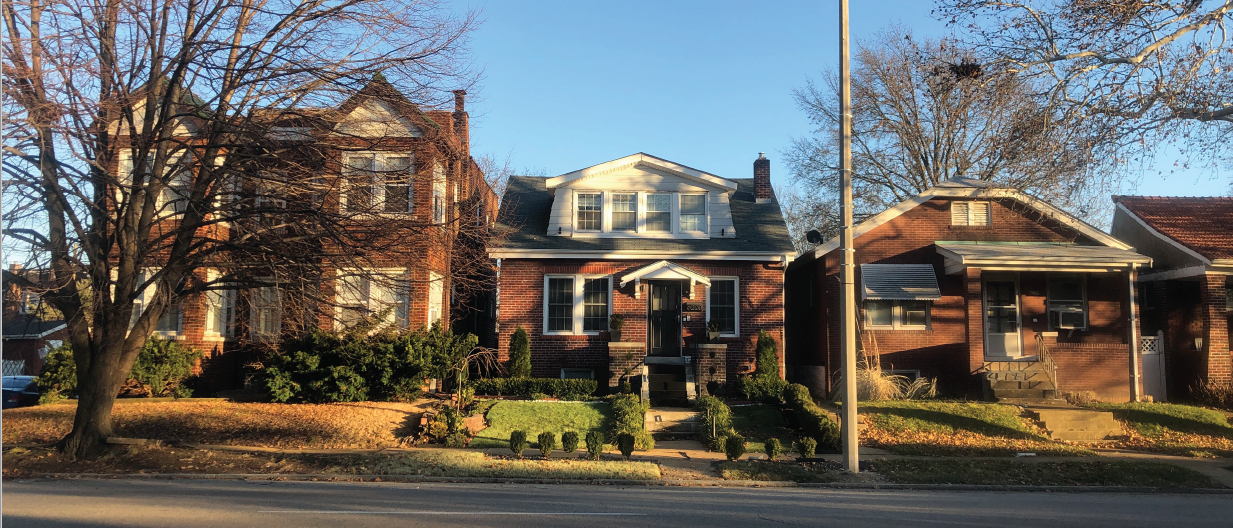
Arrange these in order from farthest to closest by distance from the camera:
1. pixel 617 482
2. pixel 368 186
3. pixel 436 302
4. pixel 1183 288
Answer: pixel 1183 288 → pixel 436 302 → pixel 368 186 → pixel 617 482

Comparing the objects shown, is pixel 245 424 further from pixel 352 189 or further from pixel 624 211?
pixel 624 211

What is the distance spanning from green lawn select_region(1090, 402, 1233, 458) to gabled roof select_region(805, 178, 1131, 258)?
5223 millimetres

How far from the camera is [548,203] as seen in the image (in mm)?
22953

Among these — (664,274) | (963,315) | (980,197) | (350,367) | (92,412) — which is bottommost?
(92,412)

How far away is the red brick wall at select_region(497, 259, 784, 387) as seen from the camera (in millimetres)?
20328

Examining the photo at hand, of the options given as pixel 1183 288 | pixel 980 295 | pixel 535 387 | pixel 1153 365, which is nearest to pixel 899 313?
pixel 980 295

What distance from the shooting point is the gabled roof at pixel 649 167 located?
21.3 meters

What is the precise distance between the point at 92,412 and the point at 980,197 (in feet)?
68.5

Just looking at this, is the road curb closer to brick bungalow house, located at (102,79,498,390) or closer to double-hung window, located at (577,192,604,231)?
brick bungalow house, located at (102,79,498,390)

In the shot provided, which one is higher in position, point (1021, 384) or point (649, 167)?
point (649, 167)

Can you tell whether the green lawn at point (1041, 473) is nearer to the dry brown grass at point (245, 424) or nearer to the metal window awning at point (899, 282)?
the metal window awning at point (899, 282)

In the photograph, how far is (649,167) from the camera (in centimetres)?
2148

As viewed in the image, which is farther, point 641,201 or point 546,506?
point 641,201

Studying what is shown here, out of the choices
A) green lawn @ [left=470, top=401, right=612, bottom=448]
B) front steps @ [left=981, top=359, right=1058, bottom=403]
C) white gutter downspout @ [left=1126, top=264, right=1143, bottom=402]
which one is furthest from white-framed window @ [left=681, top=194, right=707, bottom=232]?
white gutter downspout @ [left=1126, top=264, right=1143, bottom=402]
